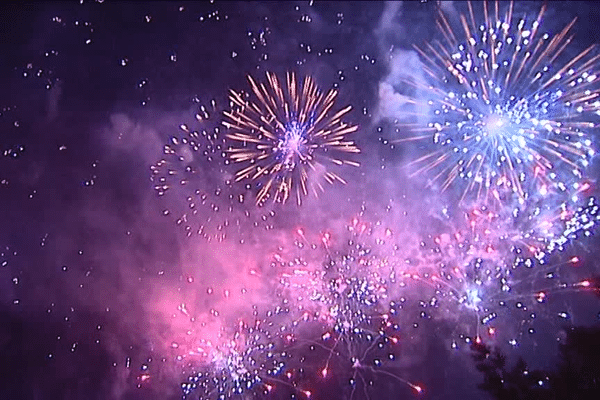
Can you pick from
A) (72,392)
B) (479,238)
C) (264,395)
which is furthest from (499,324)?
(72,392)

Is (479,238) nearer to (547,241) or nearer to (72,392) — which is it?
(547,241)

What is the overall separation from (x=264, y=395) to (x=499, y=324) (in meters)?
9.84

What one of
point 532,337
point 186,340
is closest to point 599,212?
point 532,337

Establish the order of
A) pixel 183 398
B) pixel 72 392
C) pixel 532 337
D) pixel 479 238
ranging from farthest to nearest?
pixel 72 392 → pixel 183 398 → pixel 532 337 → pixel 479 238

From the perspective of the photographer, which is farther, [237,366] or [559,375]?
[237,366]

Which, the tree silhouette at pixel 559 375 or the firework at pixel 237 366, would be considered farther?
the firework at pixel 237 366

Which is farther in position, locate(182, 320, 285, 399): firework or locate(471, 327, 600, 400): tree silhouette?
locate(182, 320, 285, 399): firework

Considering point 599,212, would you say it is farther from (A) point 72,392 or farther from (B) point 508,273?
(A) point 72,392

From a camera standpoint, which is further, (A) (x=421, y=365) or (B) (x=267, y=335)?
(A) (x=421, y=365)

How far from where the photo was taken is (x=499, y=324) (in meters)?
18.6

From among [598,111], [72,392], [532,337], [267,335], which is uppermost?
[598,111]

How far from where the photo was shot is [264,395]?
71.4ft

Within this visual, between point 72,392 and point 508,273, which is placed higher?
point 508,273

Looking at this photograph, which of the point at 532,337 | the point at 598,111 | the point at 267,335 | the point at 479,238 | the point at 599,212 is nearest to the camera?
the point at 598,111
